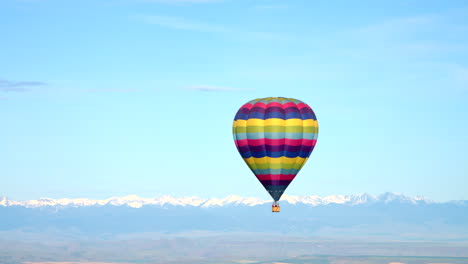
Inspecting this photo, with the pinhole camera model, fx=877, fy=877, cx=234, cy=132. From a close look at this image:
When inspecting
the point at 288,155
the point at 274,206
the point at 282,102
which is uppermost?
the point at 282,102

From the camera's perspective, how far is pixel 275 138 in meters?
167

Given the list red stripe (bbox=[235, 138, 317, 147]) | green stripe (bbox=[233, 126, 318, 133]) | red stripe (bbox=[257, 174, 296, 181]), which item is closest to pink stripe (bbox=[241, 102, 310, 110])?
green stripe (bbox=[233, 126, 318, 133])

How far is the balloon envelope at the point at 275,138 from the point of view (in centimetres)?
16688

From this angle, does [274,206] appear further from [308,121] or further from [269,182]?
[308,121]

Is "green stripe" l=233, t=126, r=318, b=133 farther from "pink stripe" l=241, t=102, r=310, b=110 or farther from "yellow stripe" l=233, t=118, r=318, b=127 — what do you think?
"pink stripe" l=241, t=102, r=310, b=110

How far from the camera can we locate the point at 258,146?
168 meters

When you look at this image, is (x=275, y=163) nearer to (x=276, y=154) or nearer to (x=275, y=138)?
(x=276, y=154)

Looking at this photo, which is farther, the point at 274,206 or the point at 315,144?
the point at 315,144

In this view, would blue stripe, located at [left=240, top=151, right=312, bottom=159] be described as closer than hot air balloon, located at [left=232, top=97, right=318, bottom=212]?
No

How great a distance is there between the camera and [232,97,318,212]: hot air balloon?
167 metres

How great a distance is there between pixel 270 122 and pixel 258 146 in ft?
16.9

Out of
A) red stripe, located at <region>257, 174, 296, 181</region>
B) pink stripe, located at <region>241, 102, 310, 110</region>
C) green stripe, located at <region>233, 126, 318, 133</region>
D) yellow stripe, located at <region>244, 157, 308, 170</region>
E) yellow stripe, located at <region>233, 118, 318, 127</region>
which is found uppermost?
A: pink stripe, located at <region>241, 102, 310, 110</region>

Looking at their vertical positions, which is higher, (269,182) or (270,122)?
(270,122)

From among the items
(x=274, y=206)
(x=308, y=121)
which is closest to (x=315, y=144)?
(x=308, y=121)
